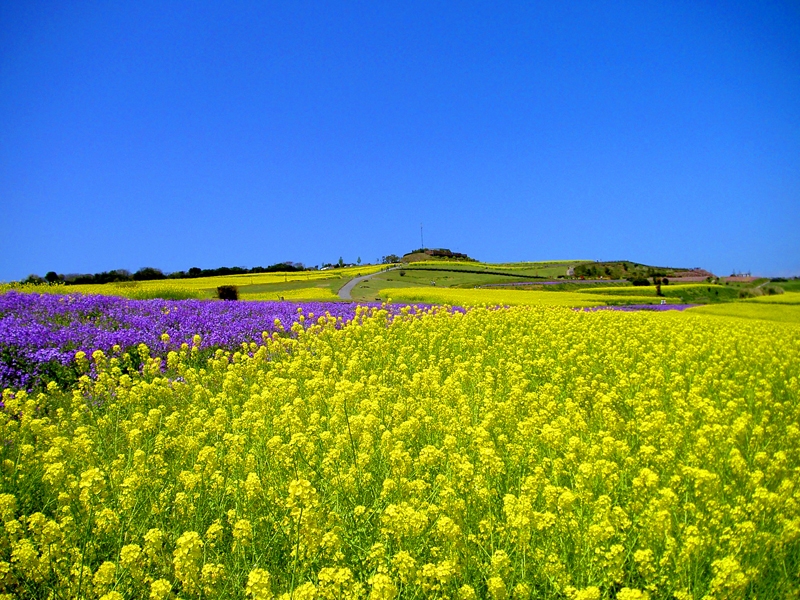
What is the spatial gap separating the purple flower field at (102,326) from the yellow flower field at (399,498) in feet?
6.92

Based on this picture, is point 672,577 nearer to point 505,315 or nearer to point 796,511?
point 796,511

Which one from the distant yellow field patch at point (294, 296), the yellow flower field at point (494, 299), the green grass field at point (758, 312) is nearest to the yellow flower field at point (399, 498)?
the green grass field at point (758, 312)

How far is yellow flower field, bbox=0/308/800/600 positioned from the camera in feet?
11.0

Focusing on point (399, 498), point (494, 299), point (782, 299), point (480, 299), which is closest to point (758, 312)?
point (782, 299)

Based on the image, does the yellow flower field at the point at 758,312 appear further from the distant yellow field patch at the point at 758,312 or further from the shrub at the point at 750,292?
the shrub at the point at 750,292

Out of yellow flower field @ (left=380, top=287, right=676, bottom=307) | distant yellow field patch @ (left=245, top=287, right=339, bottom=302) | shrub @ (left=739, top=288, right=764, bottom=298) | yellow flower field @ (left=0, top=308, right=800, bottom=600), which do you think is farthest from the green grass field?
distant yellow field patch @ (left=245, top=287, right=339, bottom=302)

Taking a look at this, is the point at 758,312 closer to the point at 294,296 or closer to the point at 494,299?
the point at 494,299

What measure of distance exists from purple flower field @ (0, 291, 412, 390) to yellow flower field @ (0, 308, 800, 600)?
2109mm

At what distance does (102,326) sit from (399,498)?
450 inches

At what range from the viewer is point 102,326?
12781mm

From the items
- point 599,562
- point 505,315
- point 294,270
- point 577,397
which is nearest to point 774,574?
point 599,562

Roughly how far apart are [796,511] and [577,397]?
3.94m

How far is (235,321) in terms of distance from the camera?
14.2 m

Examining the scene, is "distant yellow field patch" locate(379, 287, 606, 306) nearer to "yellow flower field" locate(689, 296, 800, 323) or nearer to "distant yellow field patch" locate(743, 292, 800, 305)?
"yellow flower field" locate(689, 296, 800, 323)
